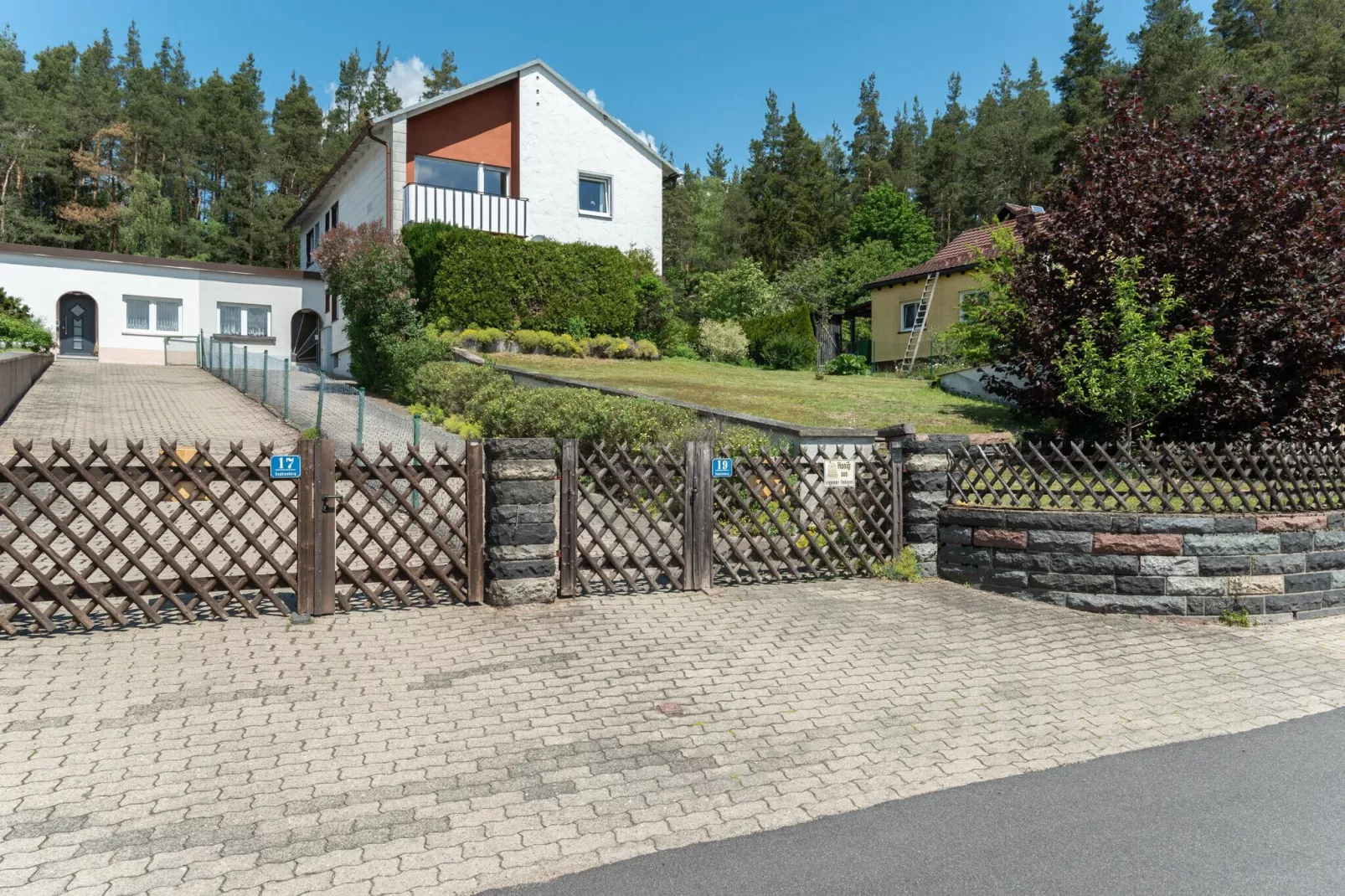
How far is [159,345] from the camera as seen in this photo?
30.0 metres

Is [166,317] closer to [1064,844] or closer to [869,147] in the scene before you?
[1064,844]

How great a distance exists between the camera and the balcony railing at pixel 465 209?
915 inches

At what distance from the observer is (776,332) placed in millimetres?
28422

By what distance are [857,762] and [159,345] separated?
108ft

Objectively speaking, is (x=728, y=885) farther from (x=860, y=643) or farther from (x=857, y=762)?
(x=860, y=643)

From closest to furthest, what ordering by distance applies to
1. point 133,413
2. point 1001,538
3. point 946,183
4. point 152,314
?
1. point 1001,538
2. point 133,413
3. point 152,314
4. point 946,183

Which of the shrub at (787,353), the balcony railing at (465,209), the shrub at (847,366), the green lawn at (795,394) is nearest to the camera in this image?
the green lawn at (795,394)

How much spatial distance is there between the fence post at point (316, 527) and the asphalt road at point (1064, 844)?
409 cm

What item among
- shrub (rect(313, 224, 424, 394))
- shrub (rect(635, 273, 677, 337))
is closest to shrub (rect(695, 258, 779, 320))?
shrub (rect(635, 273, 677, 337))

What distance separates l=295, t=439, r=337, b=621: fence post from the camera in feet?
21.4

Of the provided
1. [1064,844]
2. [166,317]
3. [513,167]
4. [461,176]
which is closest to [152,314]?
[166,317]

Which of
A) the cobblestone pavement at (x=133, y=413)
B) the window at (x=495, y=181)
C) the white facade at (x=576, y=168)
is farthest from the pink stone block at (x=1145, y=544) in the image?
the window at (x=495, y=181)

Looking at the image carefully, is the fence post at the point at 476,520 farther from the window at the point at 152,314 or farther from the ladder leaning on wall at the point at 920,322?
the window at the point at 152,314

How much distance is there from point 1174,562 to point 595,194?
22594 millimetres
